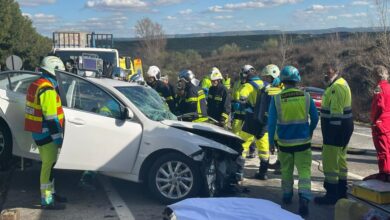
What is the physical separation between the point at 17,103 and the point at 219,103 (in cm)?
391

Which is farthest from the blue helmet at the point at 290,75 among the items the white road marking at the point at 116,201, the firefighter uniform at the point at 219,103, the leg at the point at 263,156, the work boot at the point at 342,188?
the firefighter uniform at the point at 219,103

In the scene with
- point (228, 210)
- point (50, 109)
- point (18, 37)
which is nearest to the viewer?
point (228, 210)

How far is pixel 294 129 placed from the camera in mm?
5988

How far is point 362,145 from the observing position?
12570 millimetres

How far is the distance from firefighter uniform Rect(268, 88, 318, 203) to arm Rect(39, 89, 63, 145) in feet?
8.80

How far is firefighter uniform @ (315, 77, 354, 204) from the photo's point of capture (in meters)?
6.30

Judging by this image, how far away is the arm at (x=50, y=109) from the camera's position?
5.78 metres

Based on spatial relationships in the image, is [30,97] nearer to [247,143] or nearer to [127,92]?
[127,92]

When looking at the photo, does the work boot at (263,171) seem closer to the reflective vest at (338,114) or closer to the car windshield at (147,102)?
the reflective vest at (338,114)

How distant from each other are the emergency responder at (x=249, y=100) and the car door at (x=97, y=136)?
2343 millimetres

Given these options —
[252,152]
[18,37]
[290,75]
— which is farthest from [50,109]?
[18,37]

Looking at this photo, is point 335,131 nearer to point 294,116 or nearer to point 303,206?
point 294,116

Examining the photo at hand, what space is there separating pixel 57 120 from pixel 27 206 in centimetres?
120

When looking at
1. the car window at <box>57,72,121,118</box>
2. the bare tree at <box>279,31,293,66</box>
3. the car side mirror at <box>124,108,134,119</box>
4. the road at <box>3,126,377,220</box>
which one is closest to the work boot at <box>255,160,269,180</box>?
the road at <box>3,126,377,220</box>
